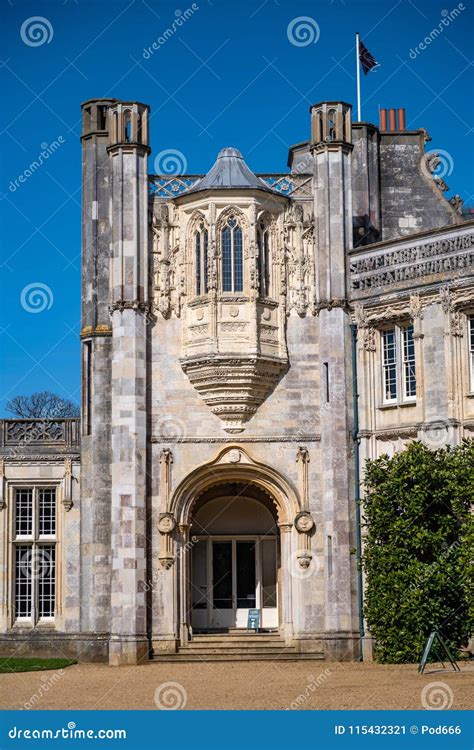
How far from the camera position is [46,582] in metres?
38.6

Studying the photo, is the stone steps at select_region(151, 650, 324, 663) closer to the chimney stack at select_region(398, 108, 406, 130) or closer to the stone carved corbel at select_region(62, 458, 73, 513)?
the stone carved corbel at select_region(62, 458, 73, 513)

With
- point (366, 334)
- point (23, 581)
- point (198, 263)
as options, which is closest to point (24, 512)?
point (23, 581)

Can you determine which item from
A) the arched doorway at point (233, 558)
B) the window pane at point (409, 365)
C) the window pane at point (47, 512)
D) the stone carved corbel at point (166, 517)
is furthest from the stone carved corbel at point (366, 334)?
the window pane at point (47, 512)

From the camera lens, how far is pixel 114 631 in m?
36.3

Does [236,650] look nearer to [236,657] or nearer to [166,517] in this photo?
[236,657]

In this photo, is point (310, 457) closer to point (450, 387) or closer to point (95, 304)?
point (450, 387)

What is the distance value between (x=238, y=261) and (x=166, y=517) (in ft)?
23.2

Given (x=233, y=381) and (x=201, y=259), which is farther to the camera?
(x=201, y=259)

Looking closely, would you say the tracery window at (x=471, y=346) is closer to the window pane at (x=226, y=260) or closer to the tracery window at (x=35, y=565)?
the window pane at (x=226, y=260)

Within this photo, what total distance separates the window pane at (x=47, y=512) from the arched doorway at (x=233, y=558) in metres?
4.01

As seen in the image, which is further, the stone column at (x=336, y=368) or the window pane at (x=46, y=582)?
the window pane at (x=46, y=582)

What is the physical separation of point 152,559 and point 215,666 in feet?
12.3

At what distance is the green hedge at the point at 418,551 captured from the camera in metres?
32.9

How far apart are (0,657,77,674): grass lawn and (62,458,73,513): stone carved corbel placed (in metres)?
4.20
